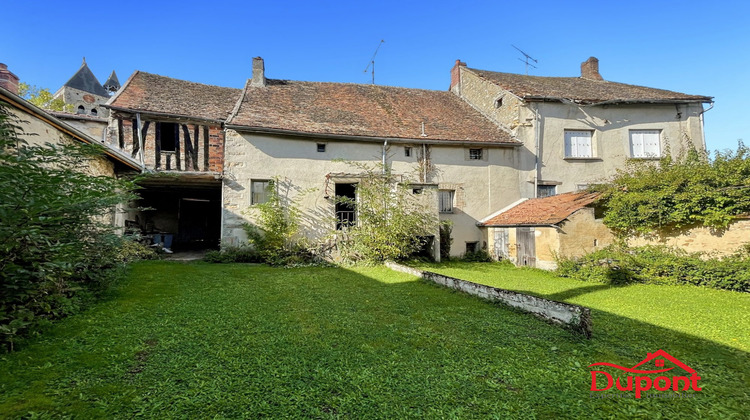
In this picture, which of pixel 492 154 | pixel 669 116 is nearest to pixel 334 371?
pixel 492 154

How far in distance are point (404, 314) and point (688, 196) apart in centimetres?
853

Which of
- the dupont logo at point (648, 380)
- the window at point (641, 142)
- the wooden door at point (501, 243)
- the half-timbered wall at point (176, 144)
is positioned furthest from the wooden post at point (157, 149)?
the window at point (641, 142)

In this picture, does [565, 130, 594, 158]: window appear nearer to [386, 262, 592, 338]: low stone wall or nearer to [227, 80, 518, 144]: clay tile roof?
[227, 80, 518, 144]: clay tile roof

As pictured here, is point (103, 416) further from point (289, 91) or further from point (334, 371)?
point (289, 91)

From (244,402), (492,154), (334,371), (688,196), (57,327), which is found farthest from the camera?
(492,154)

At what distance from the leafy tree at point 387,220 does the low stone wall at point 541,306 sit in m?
3.70

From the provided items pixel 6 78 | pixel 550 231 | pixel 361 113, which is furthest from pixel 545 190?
pixel 6 78

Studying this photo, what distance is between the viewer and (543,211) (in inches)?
431

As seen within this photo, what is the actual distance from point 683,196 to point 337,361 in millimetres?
9933

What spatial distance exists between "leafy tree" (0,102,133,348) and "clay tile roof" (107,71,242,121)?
876cm

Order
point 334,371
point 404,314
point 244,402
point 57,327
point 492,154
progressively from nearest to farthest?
point 244,402, point 334,371, point 57,327, point 404,314, point 492,154

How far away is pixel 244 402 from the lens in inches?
92.0

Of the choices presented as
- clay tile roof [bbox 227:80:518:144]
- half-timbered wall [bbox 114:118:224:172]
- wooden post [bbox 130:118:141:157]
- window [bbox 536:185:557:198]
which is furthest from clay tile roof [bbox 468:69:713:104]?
wooden post [bbox 130:118:141:157]

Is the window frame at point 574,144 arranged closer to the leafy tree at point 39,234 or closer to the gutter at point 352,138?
the gutter at point 352,138
